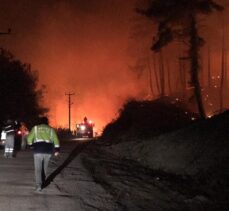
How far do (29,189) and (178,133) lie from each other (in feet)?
41.8

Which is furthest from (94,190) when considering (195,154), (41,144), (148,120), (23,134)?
(148,120)

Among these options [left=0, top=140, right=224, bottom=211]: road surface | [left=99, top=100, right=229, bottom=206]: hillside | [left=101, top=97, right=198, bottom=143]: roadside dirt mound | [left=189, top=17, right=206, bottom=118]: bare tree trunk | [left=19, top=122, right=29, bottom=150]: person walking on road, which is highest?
[left=189, top=17, right=206, bottom=118]: bare tree trunk

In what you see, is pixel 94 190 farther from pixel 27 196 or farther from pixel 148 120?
pixel 148 120

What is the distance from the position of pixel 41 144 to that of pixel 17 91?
4450cm

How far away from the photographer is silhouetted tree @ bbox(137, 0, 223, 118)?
3725cm

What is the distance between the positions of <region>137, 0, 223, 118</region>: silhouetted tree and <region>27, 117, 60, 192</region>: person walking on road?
25.8 meters

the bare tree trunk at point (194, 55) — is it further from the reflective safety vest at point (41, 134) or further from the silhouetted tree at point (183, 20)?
the reflective safety vest at point (41, 134)

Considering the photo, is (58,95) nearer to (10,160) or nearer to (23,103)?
(23,103)

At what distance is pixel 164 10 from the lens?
37.9 metres

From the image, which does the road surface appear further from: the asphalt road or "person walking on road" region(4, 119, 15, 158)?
"person walking on road" region(4, 119, 15, 158)

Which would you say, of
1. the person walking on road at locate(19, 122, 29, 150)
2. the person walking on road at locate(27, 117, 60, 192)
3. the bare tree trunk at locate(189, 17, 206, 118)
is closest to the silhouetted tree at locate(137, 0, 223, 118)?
the bare tree trunk at locate(189, 17, 206, 118)

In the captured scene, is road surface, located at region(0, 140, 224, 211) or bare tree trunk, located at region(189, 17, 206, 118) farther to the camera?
bare tree trunk, located at region(189, 17, 206, 118)

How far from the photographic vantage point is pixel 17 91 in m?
56.8

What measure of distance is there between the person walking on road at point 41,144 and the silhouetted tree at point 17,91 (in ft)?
133
